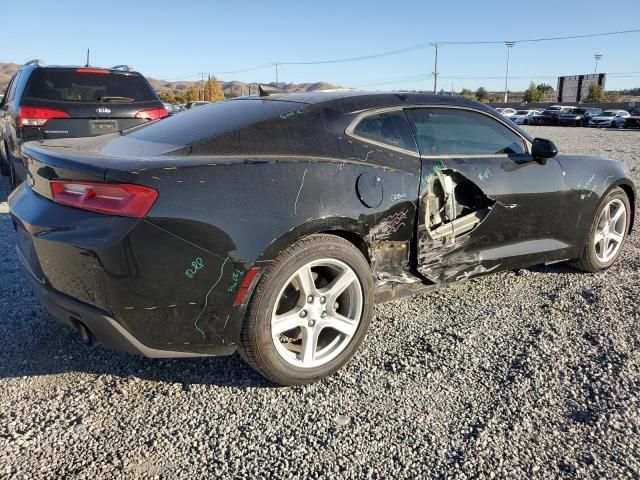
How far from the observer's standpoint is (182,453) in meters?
2.16

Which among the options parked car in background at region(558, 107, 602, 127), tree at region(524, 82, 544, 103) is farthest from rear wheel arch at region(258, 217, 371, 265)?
tree at region(524, 82, 544, 103)

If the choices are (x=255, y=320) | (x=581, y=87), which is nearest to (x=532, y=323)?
(x=255, y=320)

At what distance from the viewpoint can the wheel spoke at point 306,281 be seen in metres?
2.62

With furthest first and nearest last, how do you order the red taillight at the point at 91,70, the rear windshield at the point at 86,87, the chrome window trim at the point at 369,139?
1. the red taillight at the point at 91,70
2. the rear windshield at the point at 86,87
3. the chrome window trim at the point at 369,139

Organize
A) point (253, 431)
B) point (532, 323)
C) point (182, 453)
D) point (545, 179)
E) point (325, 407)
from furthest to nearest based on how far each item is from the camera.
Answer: point (545, 179)
point (532, 323)
point (325, 407)
point (253, 431)
point (182, 453)

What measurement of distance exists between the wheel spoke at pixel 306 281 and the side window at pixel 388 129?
0.86 metres

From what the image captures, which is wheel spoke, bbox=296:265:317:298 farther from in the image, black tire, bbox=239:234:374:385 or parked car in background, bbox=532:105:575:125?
parked car in background, bbox=532:105:575:125

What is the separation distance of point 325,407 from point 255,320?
540 mm

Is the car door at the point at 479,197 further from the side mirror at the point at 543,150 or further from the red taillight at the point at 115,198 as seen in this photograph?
the red taillight at the point at 115,198

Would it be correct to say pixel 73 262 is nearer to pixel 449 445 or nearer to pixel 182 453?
pixel 182 453

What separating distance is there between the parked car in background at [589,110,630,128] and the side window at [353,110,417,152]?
40469mm

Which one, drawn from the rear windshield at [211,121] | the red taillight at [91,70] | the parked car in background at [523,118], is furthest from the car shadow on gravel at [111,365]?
the parked car in background at [523,118]

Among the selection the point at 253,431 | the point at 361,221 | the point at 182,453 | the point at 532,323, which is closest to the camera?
the point at 182,453

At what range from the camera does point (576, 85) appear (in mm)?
75250
